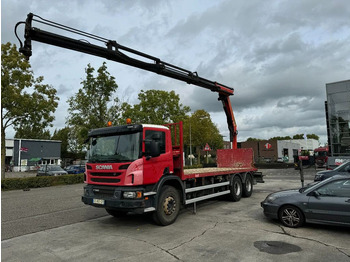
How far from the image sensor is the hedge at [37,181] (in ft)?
56.4

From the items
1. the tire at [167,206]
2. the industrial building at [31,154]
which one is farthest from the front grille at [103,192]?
the industrial building at [31,154]

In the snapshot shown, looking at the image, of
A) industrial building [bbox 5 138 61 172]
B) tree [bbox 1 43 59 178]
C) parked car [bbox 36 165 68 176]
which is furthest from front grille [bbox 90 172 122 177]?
industrial building [bbox 5 138 61 172]

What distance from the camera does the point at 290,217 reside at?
6.61 m

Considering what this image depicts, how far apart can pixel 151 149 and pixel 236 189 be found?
5440 millimetres

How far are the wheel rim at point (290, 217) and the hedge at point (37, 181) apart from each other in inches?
657

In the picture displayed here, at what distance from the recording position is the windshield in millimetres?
6645

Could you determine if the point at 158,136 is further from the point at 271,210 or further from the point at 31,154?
the point at 31,154

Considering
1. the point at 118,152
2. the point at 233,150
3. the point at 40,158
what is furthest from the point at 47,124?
the point at 40,158

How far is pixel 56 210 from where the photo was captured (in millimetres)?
9727

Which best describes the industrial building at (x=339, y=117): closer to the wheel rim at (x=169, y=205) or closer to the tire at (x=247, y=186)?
the tire at (x=247, y=186)

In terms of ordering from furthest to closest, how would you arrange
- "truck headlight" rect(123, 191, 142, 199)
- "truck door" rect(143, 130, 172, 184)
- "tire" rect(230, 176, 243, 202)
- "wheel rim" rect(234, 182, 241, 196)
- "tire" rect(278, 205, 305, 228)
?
"wheel rim" rect(234, 182, 241, 196), "tire" rect(230, 176, 243, 202), "truck door" rect(143, 130, 172, 184), "tire" rect(278, 205, 305, 228), "truck headlight" rect(123, 191, 142, 199)

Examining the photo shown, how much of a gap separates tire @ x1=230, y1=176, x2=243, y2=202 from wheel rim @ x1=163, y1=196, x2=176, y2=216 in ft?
12.1

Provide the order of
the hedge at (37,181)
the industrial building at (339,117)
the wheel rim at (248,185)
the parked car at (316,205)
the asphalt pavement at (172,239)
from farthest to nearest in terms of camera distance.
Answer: the industrial building at (339,117), the hedge at (37,181), the wheel rim at (248,185), the parked car at (316,205), the asphalt pavement at (172,239)

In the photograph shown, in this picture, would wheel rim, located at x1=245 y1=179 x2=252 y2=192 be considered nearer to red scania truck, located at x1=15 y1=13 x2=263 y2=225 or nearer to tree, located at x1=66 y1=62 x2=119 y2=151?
red scania truck, located at x1=15 y1=13 x2=263 y2=225
